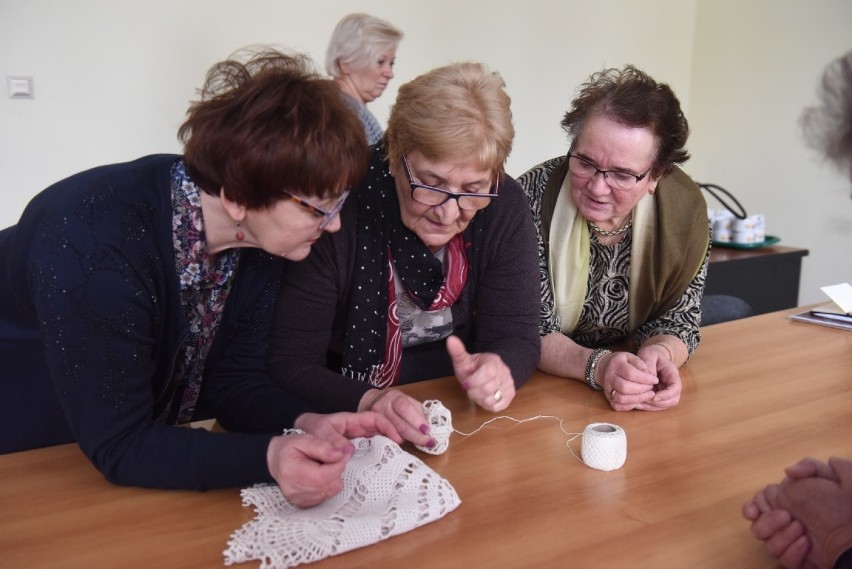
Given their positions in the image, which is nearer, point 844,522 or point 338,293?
point 844,522

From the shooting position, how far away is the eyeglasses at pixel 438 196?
145 centimetres

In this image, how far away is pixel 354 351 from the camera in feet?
5.23

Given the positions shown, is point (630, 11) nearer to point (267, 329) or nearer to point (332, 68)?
point (332, 68)

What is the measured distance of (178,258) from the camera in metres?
1.21

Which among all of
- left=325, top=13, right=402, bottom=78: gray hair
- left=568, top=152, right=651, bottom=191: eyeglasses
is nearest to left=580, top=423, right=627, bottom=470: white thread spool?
left=568, top=152, right=651, bottom=191: eyeglasses

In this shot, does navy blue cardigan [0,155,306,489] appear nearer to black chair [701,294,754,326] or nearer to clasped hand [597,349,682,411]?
clasped hand [597,349,682,411]

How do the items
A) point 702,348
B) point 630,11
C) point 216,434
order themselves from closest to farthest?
point 216,434 < point 702,348 < point 630,11

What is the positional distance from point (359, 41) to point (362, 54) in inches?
2.5

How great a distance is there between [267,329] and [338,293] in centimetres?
17

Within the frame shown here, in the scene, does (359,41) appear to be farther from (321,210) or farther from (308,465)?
(308,465)

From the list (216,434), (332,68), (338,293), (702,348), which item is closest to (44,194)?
(216,434)

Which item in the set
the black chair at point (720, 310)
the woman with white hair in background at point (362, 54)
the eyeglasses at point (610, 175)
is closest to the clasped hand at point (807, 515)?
the eyeglasses at point (610, 175)

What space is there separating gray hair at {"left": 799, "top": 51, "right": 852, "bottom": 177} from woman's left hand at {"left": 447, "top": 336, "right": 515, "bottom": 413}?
0.77 meters

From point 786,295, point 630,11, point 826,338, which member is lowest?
point 786,295
